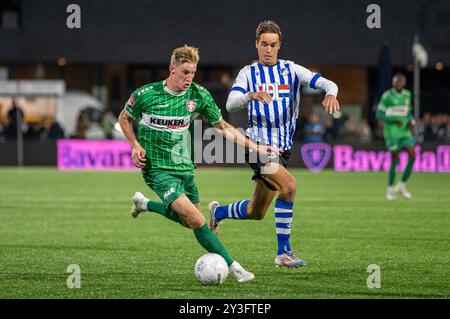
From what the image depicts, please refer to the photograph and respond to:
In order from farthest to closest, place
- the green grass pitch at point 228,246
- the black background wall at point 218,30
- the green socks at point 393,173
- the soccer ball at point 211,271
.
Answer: the black background wall at point 218,30 < the green socks at point 393,173 < the soccer ball at point 211,271 < the green grass pitch at point 228,246

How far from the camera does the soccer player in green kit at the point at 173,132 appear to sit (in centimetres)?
905

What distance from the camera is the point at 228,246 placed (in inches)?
472

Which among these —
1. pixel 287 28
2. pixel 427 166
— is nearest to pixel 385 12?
pixel 287 28

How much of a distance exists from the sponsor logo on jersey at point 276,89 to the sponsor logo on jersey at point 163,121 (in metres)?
1.11

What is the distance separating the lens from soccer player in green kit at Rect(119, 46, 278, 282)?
905 cm

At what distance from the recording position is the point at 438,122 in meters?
33.6

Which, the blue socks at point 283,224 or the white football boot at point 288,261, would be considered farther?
the blue socks at point 283,224

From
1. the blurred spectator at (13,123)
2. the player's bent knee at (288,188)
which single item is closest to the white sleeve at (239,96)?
the player's bent knee at (288,188)

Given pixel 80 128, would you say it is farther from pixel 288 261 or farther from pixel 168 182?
pixel 168 182

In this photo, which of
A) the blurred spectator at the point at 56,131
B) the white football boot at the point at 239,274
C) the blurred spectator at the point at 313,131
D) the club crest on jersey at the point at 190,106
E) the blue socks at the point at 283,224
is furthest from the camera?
the blurred spectator at the point at 56,131

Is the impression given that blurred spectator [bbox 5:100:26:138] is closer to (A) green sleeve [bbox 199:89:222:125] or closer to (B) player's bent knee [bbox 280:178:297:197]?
(B) player's bent knee [bbox 280:178:297:197]

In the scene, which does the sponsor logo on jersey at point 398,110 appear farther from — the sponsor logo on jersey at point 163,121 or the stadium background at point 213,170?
the sponsor logo on jersey at point 163,121

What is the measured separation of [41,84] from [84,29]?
8.38ft
